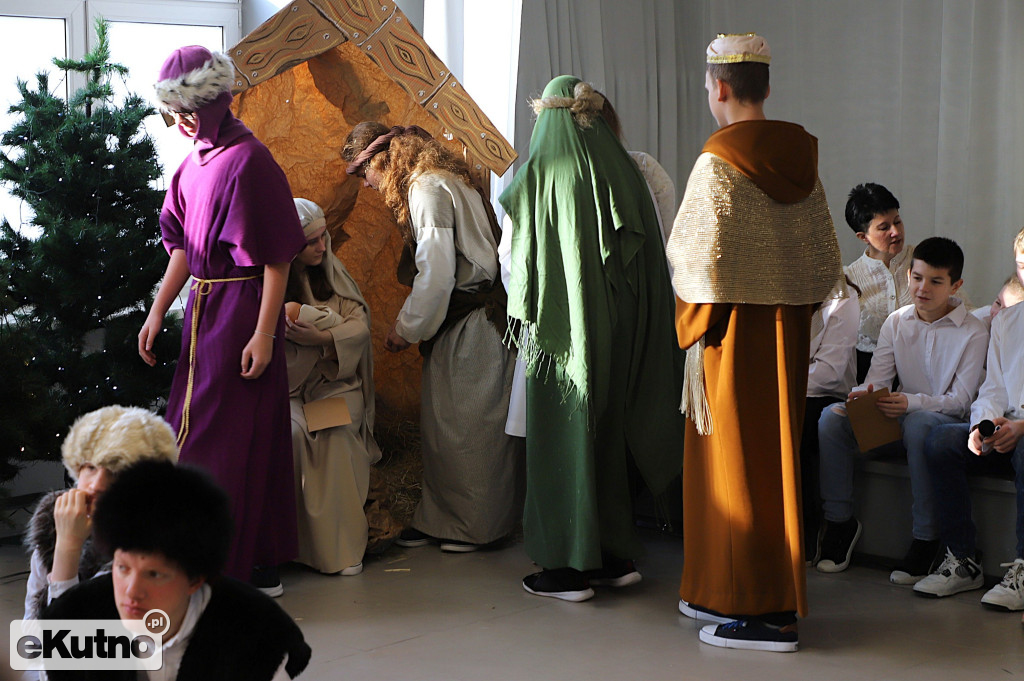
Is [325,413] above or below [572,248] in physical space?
below

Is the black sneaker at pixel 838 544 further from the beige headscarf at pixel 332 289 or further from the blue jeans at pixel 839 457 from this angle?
the beige headscarf at pixel 332 289

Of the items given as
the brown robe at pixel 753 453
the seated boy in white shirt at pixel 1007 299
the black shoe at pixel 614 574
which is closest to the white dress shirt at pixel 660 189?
the brown robe at pixel 753 453

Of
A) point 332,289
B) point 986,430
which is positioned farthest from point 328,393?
point 986,430

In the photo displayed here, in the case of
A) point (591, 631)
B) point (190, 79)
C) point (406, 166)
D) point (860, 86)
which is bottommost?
point (591, 631)

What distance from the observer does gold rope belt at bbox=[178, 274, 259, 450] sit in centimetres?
341

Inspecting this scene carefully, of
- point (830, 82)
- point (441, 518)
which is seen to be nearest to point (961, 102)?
point (830, 82)

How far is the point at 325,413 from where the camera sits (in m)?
4.05

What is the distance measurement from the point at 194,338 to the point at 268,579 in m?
0.86

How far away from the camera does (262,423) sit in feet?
11.5

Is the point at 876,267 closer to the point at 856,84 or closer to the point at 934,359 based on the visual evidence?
the point at 934,359

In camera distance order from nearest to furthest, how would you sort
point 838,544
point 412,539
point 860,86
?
point 838,544, point 412,539, point 860,86

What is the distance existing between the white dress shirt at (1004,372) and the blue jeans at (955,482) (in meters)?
0.10

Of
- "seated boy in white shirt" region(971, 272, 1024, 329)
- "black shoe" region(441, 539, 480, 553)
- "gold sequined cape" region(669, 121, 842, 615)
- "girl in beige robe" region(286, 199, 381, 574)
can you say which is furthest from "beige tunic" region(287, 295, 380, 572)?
"seated boy in white shirt" region(971, 272, 1024, 329)

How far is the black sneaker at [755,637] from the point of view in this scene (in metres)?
3.12
